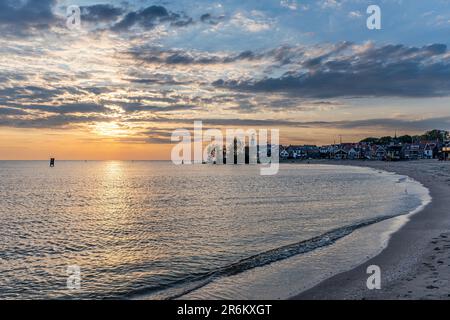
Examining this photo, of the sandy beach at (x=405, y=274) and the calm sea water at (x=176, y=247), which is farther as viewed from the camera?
the calm sea water at (x=176, y=247)

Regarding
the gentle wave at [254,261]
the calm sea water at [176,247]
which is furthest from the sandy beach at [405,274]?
the gentle wave at [254,261]

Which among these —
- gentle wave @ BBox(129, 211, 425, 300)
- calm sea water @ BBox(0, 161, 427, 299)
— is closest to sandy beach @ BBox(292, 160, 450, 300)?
calm sea water @ BBox(0, 161, 427, 299)

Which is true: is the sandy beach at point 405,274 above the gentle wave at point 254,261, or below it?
above

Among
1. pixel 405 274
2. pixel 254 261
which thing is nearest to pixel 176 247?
pixel 254 261

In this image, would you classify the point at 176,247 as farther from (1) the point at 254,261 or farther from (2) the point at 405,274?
(2) the point at 405,274

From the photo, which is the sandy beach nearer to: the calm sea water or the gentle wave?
the calm sea water

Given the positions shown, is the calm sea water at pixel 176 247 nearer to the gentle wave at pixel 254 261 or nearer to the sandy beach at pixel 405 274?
the gentle wave at pixel 254 261

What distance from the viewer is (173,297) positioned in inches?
508

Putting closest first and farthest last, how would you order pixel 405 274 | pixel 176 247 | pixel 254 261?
pixel 405 274 < pixel 254 261 < pixel 176 247
